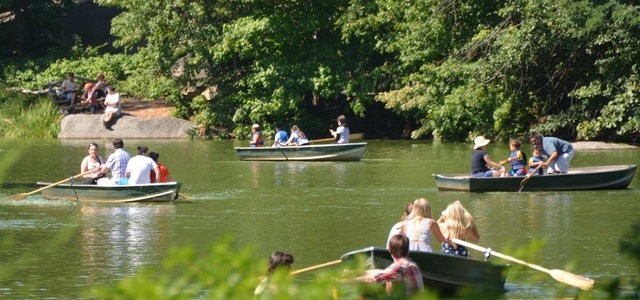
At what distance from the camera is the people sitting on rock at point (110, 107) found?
42344 mm

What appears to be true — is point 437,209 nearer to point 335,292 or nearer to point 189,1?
point 335,292

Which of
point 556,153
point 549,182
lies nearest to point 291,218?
point 549,182

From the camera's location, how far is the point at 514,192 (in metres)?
23.8

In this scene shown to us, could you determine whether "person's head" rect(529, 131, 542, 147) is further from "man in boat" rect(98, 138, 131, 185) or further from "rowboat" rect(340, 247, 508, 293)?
"rowboat" rect(340, 247, 508, 293)

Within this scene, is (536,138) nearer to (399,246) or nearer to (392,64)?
(399,246)

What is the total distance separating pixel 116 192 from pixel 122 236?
4042 millimetres

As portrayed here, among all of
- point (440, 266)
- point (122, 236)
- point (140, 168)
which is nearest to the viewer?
point (440, 266)

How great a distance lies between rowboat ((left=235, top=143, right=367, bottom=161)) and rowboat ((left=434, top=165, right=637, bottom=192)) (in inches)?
324

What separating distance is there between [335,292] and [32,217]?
55.1 ft

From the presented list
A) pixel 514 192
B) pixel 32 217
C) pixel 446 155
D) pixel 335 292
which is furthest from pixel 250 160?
pixel 335 292

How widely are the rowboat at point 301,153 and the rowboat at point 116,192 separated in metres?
10.0

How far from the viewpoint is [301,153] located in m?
32.7

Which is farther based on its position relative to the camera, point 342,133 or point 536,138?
point 342,133

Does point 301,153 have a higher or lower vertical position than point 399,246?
lower
